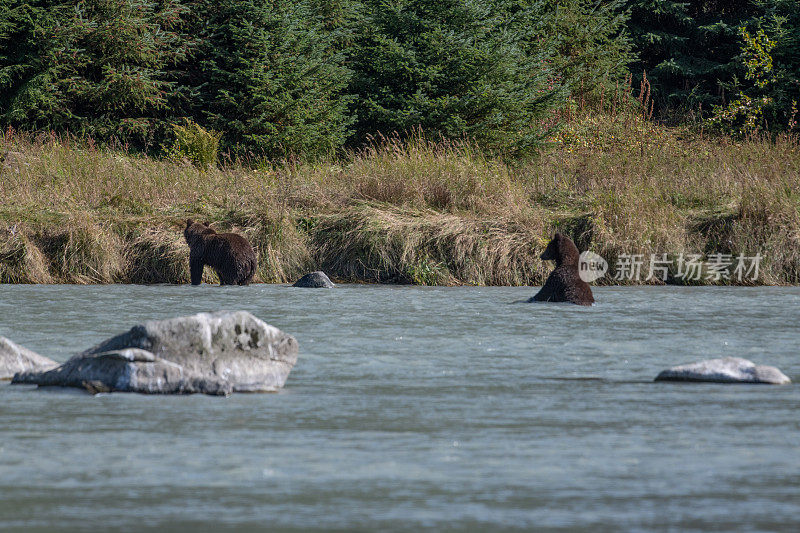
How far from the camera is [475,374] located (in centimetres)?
736

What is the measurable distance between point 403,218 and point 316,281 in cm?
237

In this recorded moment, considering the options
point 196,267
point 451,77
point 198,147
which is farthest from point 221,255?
point 451,77

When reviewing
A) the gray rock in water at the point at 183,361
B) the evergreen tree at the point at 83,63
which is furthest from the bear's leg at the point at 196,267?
the evergreen tree at the point at 83,63

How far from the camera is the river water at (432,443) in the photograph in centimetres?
412

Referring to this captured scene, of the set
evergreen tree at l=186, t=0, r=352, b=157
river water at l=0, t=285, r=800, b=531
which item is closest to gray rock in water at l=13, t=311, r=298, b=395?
river water at l=0, t=285, r=800, b=531

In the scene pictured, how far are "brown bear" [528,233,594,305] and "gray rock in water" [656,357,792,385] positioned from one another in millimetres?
4775

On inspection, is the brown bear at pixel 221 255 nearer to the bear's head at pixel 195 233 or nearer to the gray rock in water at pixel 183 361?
the bear's head at pixel 195 233

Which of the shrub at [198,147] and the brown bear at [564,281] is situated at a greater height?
the shrub at [198,147]

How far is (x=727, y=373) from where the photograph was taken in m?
7.01

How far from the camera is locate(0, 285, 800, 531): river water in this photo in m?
4.12

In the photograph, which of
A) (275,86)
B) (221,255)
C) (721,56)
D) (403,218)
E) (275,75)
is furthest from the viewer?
(721,56)

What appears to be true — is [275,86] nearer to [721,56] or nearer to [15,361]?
[721,56]

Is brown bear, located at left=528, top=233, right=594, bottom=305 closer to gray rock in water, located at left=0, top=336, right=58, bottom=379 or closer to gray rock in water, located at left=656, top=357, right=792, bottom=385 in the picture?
gray rock in water, located at left=656, top=357, right=792, bottom=385

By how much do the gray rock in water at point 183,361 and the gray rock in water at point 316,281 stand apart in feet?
24.2
